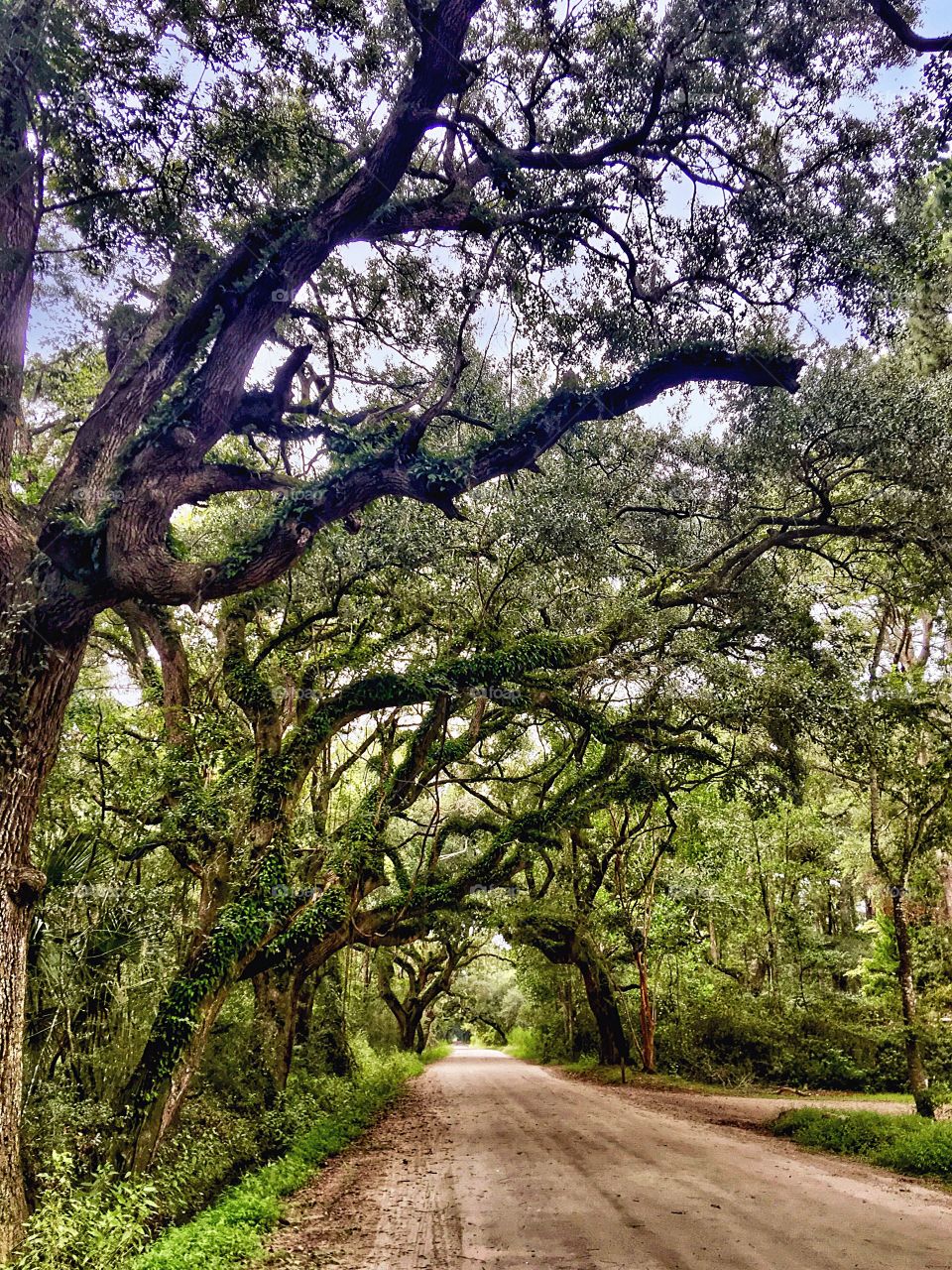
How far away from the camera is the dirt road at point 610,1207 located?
486 centimetres

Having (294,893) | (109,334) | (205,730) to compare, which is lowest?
(294,893)

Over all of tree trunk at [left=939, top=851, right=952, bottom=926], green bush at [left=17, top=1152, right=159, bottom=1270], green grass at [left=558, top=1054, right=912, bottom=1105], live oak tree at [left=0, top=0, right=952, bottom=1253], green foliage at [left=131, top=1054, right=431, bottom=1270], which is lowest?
green grass at [left=558, top=1054, right=912, bottom=1105]

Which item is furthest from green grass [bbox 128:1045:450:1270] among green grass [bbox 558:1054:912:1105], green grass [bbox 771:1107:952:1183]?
green grass [bbox 558:1054:912:1105]

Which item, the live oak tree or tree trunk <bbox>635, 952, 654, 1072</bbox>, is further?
tree trunk <bbox>635, 952, 654, 1072</bbox>

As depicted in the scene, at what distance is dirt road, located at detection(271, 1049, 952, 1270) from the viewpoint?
191 inches

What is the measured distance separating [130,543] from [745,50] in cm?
706

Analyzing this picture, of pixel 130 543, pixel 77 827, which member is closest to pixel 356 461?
pixel 130 543

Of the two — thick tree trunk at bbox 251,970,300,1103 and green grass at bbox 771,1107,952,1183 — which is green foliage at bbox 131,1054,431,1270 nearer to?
thick tree trunk at bbox 251,970,300,1103

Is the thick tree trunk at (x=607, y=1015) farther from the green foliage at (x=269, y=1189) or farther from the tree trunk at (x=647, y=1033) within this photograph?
the green foliage at (x=269, y=1189)

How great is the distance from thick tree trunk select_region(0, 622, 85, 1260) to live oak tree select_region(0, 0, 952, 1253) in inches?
0.8

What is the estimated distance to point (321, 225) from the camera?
5484 millimetres

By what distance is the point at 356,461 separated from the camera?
6.09 meters

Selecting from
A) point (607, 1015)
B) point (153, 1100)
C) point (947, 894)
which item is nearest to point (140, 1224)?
point (153, 1100)

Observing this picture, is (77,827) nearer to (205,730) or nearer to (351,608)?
(205,730)
